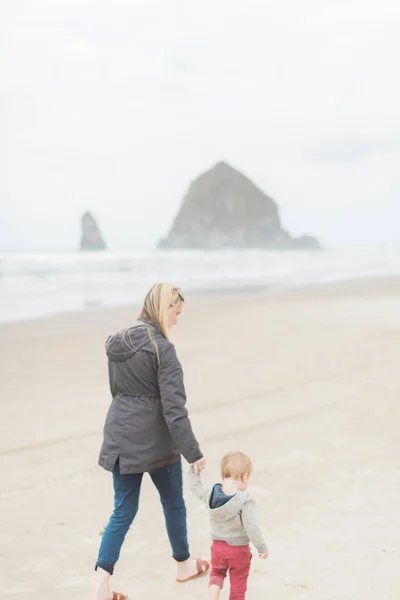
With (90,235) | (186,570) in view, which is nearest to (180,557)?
(186,570)

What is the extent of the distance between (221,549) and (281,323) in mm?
10455

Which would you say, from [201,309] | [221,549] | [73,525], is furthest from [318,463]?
[201,309]

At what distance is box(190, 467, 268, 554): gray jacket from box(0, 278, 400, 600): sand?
60 cm

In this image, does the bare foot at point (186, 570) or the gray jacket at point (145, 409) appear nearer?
the gray jacket at point (145, 409)

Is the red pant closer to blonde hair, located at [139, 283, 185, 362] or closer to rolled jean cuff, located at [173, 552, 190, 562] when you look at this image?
rolled jean cuff, located at [173, 552, 190, 562]

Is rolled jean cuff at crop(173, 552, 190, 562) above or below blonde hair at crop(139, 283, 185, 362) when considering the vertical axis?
below

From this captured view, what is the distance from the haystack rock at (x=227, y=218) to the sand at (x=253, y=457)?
13631 centimetres

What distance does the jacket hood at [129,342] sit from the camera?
3.20 metres

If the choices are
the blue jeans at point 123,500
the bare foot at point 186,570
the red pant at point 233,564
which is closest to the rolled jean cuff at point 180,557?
the bare foot at point 186,570

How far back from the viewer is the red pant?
296 cm

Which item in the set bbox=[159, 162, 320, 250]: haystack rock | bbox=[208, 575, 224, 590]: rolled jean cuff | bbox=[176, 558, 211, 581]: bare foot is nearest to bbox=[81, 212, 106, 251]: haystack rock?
bbox=[159, 162, 320, 250]: haystack rock

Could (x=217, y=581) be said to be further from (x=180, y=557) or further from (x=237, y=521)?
(x=180, y=557)

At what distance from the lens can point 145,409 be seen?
3223mm

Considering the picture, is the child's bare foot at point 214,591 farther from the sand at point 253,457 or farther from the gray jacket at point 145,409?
the gray jacket at point 145,409
